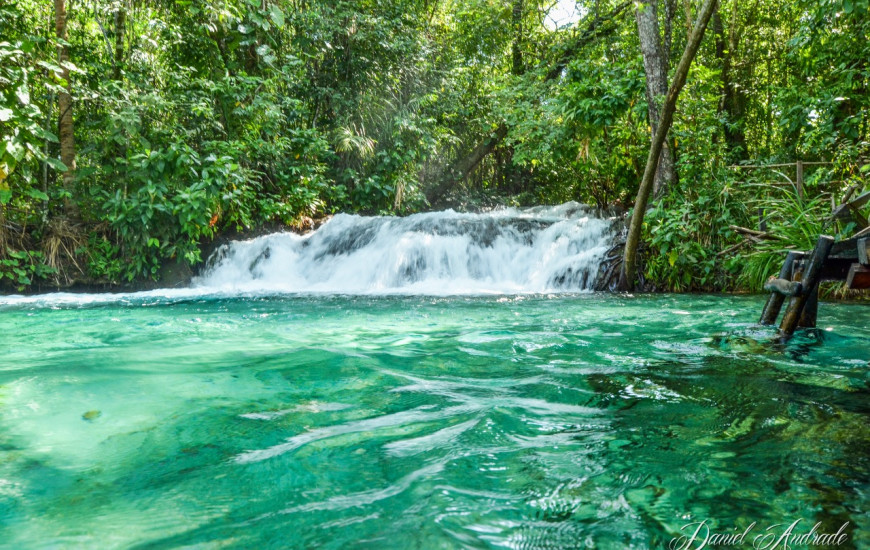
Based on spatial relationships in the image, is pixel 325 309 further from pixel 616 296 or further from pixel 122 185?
pixel 122 185

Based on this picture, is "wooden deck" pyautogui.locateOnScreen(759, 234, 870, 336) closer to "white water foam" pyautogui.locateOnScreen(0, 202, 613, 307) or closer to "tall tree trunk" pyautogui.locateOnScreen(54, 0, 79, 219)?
"white water foam" pyautogui.locateOnScreen(0, 202, 613, 307)

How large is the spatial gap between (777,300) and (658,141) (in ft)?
10.5

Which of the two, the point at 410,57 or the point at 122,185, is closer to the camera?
the point at 122,185

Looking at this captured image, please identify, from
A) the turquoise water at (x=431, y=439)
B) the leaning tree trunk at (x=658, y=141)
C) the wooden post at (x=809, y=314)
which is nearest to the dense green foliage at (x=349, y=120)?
the leaning tree trunk at (x=658, y=141)

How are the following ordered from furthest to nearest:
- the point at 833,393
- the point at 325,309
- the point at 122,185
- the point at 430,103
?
the point at 430,103 < the point at 122,185 < the point at 325,309 < the point at 833,393

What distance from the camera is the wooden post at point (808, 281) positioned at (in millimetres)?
4008

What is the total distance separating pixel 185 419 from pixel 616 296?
6533mm

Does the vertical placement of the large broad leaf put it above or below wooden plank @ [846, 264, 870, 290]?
above

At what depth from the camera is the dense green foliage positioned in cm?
830

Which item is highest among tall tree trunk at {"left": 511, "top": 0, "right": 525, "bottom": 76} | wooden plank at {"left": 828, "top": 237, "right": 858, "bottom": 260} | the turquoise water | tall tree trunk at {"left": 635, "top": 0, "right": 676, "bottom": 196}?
tall tree trunk at {"left": 511, "top": 0, "right": 525, "bottom": 76}

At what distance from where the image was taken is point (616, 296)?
26.7ft

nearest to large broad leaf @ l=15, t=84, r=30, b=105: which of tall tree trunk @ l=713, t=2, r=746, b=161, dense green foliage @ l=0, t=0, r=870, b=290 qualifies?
dense green foliage @ l=0, t=0, r=870, b=290

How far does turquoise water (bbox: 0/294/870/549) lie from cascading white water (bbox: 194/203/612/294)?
4715mm

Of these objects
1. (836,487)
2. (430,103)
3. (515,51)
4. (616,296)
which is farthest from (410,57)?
(836,487)
